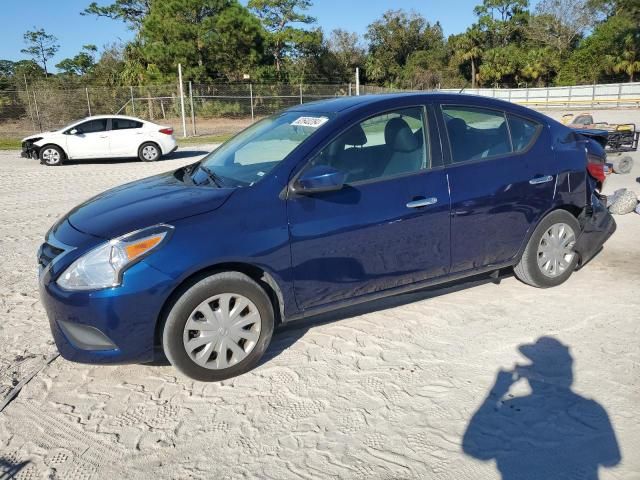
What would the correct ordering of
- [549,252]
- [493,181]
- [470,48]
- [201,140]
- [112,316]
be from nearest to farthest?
[112,316], [493,181], [549,252], [201,140], [470,48]

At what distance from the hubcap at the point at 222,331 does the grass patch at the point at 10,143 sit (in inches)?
866

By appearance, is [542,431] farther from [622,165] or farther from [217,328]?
[622,165]

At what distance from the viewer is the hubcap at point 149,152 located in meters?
16.4

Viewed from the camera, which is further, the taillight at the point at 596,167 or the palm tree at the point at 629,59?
the palm tree at the point at 629,59

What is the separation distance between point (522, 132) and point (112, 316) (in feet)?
11.7

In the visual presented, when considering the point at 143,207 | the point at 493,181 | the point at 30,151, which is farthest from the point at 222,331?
the point at 30,151

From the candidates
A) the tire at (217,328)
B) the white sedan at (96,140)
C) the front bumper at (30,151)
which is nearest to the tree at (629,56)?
the white sedan at (96,140)

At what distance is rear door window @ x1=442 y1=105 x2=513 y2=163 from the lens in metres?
4.36

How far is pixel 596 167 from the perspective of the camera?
5.11 metres

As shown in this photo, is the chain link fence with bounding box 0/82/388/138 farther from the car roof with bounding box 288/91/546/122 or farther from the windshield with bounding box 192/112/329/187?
the car roof with bounding box 288/91/546/122

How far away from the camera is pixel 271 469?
277cm

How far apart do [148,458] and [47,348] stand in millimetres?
1696

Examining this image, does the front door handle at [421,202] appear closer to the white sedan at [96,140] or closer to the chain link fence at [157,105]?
the white sedan at [96,140]

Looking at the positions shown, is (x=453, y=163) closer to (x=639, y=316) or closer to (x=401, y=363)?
(x=401, y=363)
